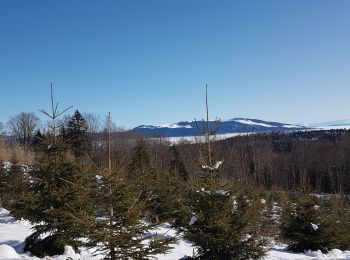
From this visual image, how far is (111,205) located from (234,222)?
3761mm

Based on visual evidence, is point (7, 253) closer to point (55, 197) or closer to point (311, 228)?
point (55, 197)

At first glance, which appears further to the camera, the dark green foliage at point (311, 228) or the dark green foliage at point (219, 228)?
the dark green foliage at point (311, 228)

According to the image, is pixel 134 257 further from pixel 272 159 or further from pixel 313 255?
pixel 272 159

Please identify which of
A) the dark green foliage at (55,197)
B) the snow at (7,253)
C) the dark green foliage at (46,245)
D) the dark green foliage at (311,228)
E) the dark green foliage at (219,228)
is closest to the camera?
the dark green foliage at (219,228)

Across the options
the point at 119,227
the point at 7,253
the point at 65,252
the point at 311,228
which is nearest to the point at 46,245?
the point at 65,252

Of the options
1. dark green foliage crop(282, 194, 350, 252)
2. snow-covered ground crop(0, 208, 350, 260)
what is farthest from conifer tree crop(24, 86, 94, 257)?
dark green foliage crop(282, 194, 350, 252)

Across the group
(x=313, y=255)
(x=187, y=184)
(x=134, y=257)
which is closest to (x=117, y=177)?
(x=134, y=257)

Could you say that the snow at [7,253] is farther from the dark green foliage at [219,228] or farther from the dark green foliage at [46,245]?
the dark green foliage at [219,228]

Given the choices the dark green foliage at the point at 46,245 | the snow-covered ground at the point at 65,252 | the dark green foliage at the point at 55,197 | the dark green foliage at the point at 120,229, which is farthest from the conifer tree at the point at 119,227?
the dark green foliage at the point at 46,245

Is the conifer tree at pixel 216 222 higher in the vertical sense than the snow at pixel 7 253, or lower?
higher

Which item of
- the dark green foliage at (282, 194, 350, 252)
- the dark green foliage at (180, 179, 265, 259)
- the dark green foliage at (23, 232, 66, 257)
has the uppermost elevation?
the dark green foliage at (180, 179, 265, 259)

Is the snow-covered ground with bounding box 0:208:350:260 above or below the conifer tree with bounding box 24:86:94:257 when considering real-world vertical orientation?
below

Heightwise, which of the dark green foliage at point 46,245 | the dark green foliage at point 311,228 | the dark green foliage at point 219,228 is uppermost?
the dark green foliage at point 219,228

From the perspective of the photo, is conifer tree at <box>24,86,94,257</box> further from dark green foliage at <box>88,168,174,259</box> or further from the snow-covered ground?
dark green foliage at <box>88,168,174,259</box>
